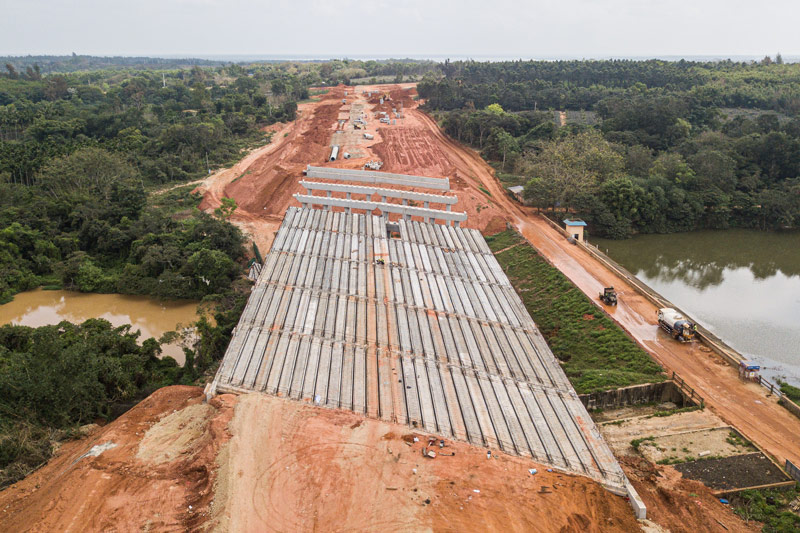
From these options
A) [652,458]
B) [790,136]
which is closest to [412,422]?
[652,458]

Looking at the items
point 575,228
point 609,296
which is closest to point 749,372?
point 609,296

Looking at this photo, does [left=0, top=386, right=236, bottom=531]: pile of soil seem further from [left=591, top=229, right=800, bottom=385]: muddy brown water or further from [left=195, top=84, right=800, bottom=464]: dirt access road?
[left=591, top=229, right=800, bottom=385]: muddy brown water

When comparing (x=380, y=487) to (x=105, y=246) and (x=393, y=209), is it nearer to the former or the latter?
(x=393, y=209)

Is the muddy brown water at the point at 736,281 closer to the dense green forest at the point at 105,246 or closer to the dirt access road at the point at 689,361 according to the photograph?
the dirt access road at the point at 689,361

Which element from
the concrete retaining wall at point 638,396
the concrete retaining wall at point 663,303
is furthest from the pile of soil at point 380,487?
the concrete retaining wall at point 663,303

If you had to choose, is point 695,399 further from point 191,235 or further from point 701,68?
point 701,68
